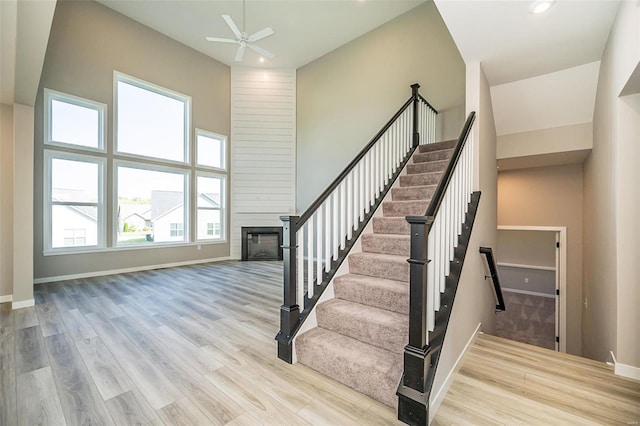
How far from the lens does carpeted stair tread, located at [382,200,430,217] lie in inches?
127

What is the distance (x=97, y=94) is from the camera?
197 inches

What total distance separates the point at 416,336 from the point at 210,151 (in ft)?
21.5

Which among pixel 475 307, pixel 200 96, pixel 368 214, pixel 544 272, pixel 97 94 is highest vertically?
pixel 200 96

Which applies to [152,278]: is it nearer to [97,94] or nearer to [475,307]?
[97,94]

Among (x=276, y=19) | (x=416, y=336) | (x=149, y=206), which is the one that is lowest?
(x=416, y=336)

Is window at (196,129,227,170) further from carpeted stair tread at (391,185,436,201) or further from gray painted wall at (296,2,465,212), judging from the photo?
carpeted stair tread at (391,185,436,201)

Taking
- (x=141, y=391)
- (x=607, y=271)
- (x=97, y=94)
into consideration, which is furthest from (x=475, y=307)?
(x=97, y=94)

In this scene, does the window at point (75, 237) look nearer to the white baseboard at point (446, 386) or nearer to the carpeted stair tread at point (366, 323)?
the carpeted stair tread at point (366, 323)

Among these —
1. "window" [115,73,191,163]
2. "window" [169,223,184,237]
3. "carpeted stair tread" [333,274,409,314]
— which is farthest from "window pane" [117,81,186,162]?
"carpeted stair tread" [333,274,409,314]

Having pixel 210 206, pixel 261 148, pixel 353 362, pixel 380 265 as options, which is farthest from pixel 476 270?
A: pixel 210 206

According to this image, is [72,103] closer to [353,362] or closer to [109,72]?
[109,72]

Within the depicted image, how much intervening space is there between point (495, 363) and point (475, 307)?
2.13ft

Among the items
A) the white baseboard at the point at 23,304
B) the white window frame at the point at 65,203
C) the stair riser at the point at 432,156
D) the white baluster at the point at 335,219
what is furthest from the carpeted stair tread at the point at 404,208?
the white window frame at the point at 65,203

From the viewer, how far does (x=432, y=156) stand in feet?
13.8
